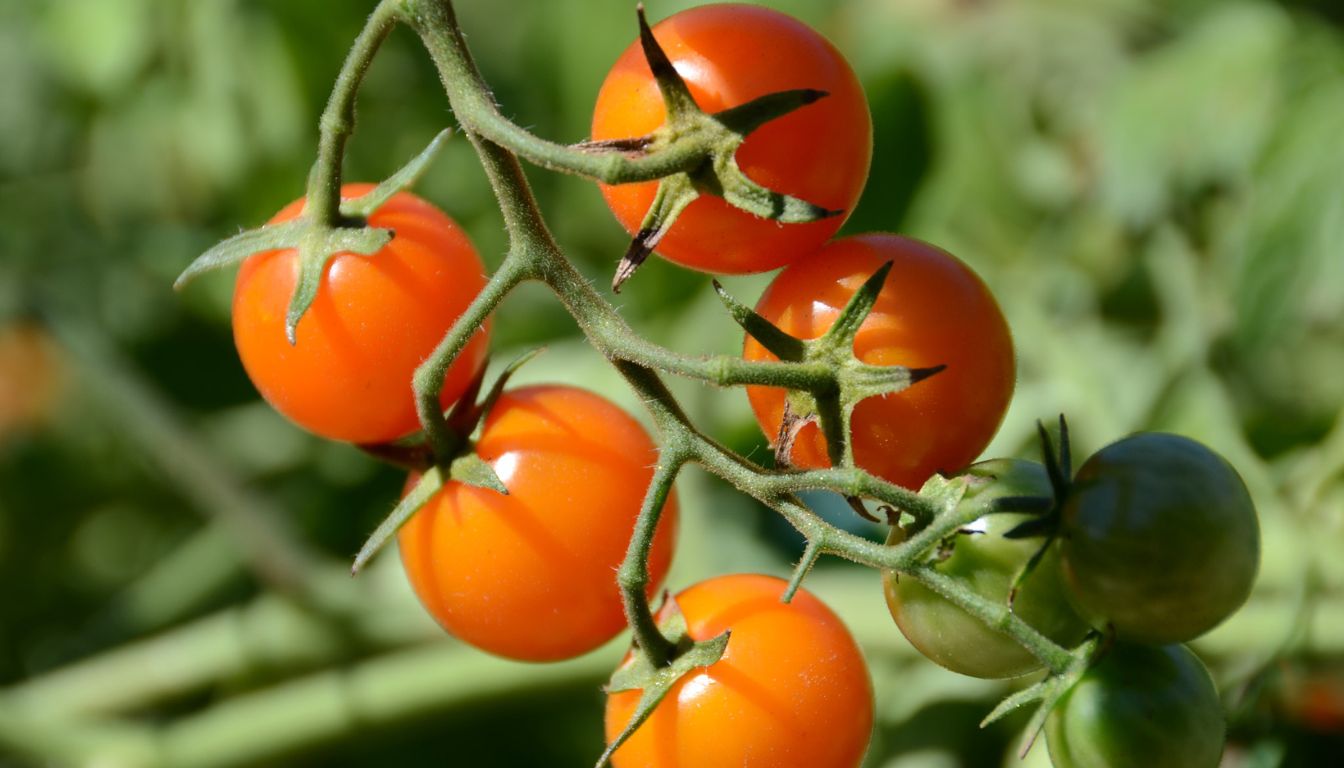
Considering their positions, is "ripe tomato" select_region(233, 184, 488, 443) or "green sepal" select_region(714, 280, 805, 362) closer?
"green sepal" select_region(714, 280, 805, 362)

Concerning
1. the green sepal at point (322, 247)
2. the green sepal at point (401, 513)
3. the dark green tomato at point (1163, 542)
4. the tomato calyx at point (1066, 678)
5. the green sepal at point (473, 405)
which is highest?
the green sepal at point (322, 247)

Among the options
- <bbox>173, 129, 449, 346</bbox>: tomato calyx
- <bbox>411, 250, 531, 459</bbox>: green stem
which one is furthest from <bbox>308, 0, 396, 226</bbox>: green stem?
<bbox>411, 250, 531, 459</bbox>: green stem

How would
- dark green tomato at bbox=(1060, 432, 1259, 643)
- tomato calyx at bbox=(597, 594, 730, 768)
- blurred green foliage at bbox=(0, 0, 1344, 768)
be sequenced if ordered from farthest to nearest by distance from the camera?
1. blurred green foliage at bbox=(0, 0, 1344, 768)
2. tomato calyx at bbox=(597, 594, 730, 768)
3. dark green tomato at bbox=(1060, 432, 1259, 643)

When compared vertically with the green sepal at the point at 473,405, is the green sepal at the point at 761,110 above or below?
above

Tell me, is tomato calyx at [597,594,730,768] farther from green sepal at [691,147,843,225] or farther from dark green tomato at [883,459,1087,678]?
green sepal at [691,147,843,225]

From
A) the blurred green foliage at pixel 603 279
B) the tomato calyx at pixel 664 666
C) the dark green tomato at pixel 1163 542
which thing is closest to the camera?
the dark green tomato at pixel 1163 542

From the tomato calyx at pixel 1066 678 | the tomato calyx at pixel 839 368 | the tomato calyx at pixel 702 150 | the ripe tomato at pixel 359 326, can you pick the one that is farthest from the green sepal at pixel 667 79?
the tomato calyx at pixel 1066 678

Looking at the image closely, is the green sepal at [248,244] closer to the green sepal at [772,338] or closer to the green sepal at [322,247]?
the green sepal at [322,247]
